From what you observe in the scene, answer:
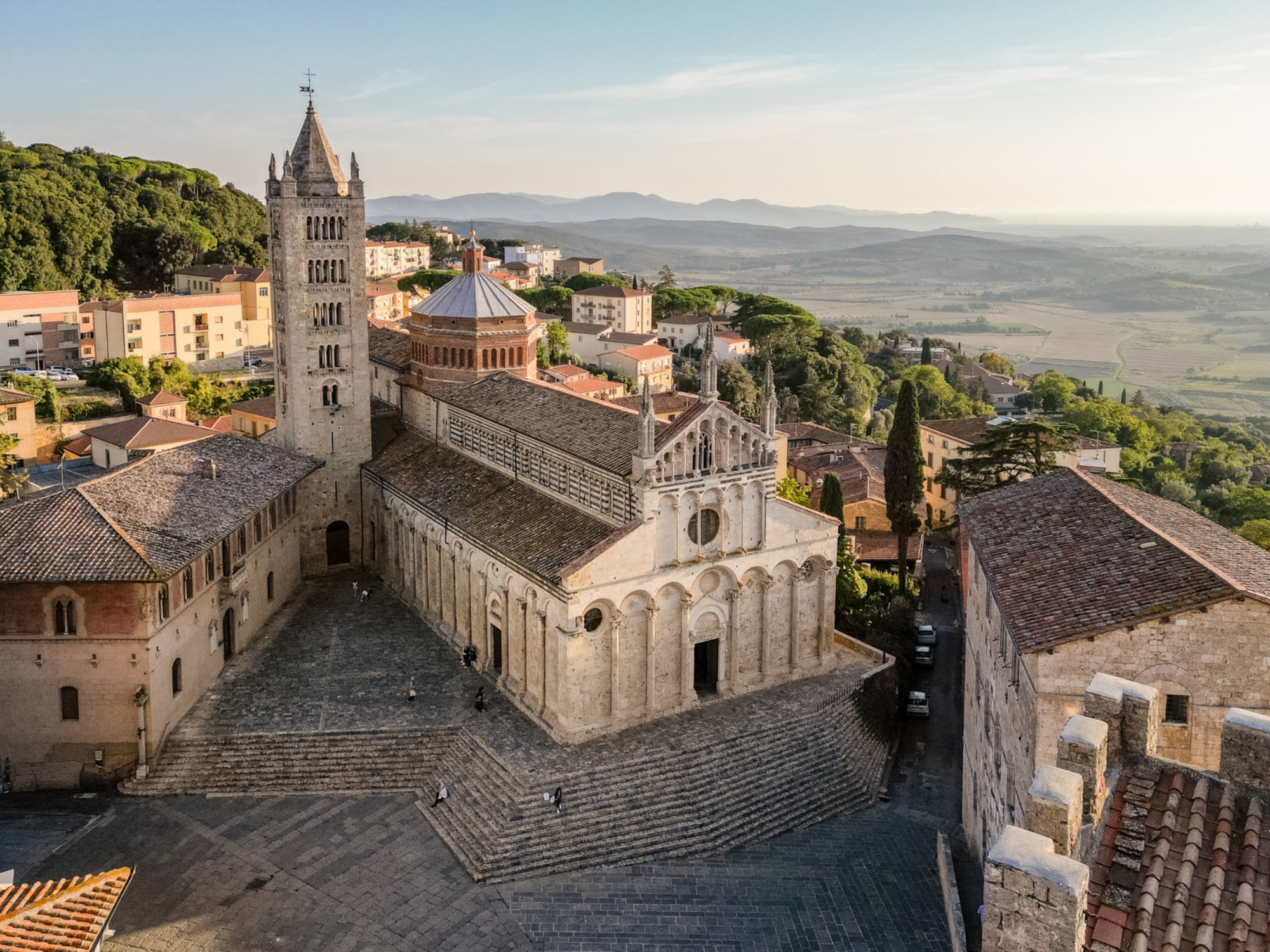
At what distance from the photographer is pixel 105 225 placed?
3826 inches

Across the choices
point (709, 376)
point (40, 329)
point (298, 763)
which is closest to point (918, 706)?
point (709, 376)

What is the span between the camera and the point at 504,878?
2675 cm

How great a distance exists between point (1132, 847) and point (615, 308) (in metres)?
106

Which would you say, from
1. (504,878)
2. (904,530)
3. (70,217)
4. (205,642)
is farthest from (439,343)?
(70,217)

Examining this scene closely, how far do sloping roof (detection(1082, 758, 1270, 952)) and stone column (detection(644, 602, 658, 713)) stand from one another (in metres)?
21.3

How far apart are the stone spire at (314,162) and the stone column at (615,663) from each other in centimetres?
2311

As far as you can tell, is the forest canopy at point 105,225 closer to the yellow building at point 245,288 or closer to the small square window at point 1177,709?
the yellow building at point 245,288

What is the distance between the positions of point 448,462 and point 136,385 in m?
40.5

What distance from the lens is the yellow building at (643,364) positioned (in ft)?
303

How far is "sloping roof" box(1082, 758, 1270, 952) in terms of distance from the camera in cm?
920

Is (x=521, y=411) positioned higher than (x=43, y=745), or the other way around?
(x=521, y=411)

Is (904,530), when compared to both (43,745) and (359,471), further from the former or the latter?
(43,745)

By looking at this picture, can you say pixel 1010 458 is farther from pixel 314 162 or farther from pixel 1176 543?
pixel 314 162

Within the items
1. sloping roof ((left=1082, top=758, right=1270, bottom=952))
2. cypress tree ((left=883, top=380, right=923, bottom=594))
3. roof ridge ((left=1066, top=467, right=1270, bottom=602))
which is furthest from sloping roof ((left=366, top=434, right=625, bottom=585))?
sloping roof ((left=1082, top=758, right=1270, bottom=952))
